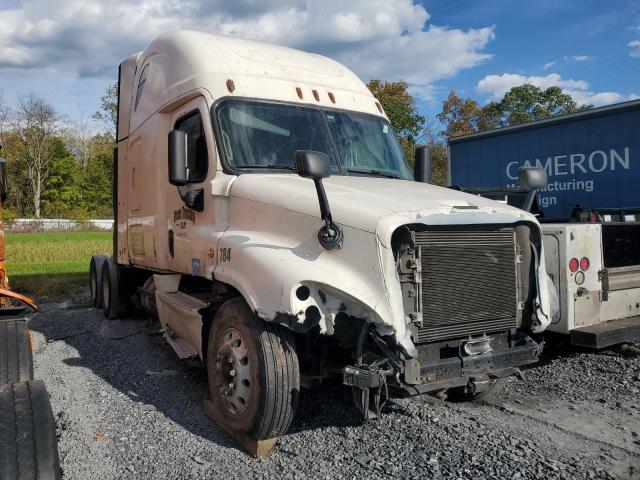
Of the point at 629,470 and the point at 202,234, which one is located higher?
the point at 202,234

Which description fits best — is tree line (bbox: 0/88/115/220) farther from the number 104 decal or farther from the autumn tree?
the number 104 decal

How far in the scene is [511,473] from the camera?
358cm

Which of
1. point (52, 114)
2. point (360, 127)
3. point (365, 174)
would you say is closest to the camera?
point (365, 174)

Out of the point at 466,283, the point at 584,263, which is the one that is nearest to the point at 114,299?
the point at 466,283

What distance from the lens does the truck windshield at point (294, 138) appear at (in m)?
4.80

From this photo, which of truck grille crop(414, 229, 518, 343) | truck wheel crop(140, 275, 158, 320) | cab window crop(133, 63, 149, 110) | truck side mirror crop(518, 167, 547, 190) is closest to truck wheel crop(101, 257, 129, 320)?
truck wheel crop(140, 275, 158, 320)

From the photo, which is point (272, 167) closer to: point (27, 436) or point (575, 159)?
point (27, 436)

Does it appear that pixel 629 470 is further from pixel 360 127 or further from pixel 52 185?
pixel 52 185

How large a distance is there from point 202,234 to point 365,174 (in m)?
1.54

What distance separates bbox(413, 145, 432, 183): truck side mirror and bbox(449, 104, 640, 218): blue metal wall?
16.8 ft

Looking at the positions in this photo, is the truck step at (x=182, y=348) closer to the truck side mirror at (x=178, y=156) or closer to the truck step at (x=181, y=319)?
the truck step at (x=181, y=319)

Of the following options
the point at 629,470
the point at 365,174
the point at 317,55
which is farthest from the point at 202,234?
the point at 629,470

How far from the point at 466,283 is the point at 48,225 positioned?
4617 cm

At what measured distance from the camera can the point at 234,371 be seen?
4.15m
